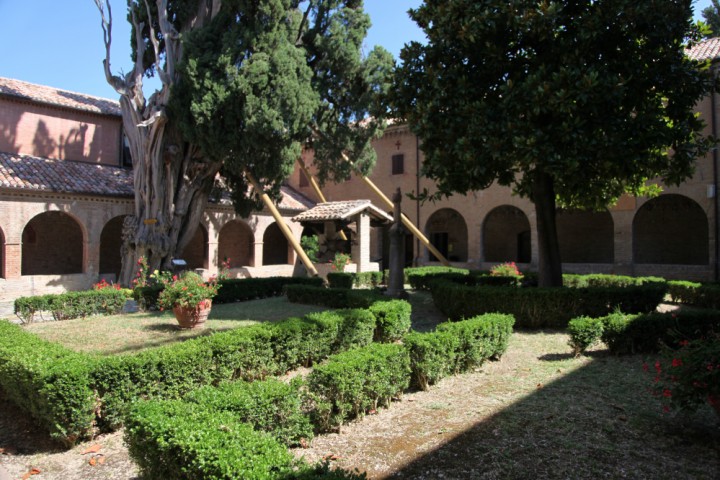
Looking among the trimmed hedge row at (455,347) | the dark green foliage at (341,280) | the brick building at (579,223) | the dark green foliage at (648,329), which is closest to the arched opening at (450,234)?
the brick building at (579,223)

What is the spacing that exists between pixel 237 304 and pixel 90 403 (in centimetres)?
893

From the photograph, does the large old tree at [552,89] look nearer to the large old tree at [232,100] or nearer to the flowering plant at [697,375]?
the flowering plant at [697,375]

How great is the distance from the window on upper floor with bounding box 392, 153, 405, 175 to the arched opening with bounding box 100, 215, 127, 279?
43.4ft

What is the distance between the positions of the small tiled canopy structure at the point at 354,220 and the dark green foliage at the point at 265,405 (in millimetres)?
13312

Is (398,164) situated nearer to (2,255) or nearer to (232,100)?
(232,100)

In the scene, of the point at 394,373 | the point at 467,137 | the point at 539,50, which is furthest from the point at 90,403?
the point at 539,50

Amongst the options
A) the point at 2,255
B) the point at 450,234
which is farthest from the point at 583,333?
the point at 450,234

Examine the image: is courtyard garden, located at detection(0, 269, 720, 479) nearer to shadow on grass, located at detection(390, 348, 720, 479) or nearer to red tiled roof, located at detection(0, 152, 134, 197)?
shadow on grass, located at detection(390, 348, 720, 479)

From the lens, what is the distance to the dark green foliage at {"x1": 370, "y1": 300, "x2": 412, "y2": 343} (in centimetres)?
848

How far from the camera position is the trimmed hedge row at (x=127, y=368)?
480 cm

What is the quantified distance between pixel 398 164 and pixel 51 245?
16226 millimetres

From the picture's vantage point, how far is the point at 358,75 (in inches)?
691

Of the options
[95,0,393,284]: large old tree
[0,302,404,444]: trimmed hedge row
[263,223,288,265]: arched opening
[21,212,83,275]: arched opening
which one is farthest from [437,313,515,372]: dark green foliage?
[263,223,288,265]: arched opening

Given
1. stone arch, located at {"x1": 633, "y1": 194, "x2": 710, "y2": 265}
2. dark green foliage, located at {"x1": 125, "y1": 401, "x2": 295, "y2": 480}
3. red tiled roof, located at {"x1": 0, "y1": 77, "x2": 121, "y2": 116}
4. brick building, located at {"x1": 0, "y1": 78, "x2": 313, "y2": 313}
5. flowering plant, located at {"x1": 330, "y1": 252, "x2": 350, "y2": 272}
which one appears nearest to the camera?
dark green foliage, located at {"x1": 125, "y1": 401, "x2": 295, "y2": 480}
